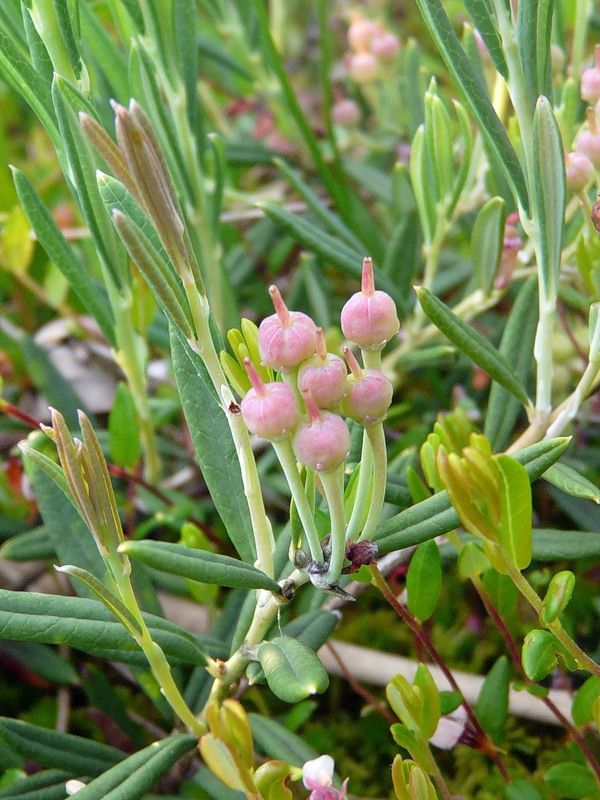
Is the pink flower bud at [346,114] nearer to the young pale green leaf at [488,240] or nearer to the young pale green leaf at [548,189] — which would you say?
the young pale green leaf at [488,240]

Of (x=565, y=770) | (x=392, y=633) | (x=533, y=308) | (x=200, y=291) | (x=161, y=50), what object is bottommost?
(x=392, y=633)

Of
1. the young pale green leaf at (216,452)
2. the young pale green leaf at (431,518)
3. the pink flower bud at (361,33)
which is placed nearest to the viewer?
the young pale green leaf at (431,518)

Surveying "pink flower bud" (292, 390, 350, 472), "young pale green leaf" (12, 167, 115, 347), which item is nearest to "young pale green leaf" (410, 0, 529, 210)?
"pink flower bud" (292, 390, 350, 472)

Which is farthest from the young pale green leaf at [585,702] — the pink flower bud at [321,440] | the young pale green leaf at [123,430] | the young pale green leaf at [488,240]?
the young pale green leaf at [123,430]

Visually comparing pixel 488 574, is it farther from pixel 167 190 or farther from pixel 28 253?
pixel 28 253

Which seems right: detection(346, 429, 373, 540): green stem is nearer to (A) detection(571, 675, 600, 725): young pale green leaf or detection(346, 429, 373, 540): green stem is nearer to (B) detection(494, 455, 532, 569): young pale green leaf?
(B) detection(494, 455, 532, 569): young pale green leaf

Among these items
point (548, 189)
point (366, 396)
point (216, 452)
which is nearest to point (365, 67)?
point (548, 189)

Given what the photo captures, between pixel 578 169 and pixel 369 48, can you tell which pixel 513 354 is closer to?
pixel 578 169

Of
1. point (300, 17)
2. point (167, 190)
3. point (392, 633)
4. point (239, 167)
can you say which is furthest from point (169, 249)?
point (300, 17)
